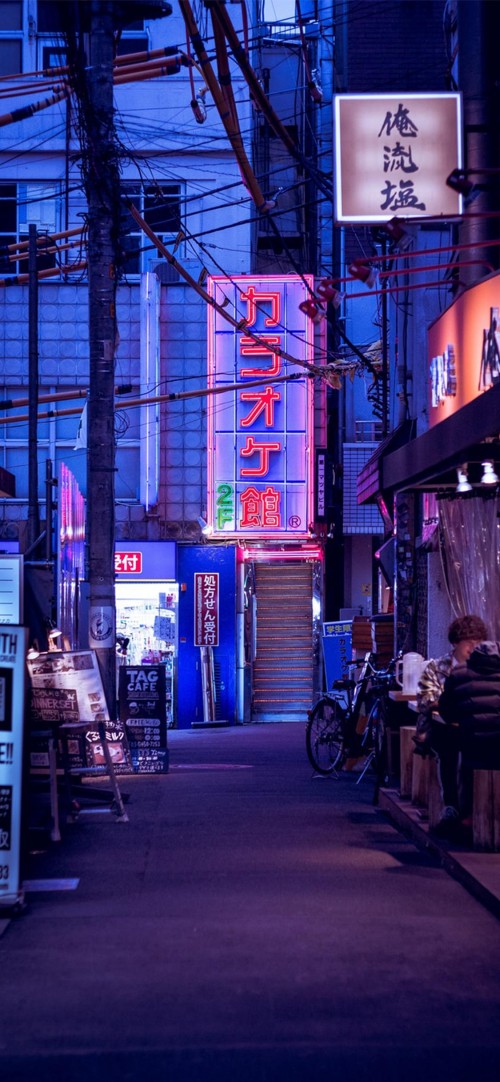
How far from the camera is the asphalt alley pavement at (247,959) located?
5.73 meters

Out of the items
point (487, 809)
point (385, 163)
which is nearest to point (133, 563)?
point (385, 163)

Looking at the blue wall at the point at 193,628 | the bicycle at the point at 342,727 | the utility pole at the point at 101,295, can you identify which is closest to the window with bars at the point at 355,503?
the blue wall at the point at 193,628

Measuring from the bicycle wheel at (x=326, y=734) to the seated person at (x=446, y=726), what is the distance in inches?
214

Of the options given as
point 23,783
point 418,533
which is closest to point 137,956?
point 23,783

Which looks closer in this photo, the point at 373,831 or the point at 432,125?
the point at 373,831

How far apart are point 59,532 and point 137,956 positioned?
7.66 metres

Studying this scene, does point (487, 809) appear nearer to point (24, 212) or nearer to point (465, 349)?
point (465, 349)

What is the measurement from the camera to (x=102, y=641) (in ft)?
52.0

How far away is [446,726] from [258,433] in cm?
1713

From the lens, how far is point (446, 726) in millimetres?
11078

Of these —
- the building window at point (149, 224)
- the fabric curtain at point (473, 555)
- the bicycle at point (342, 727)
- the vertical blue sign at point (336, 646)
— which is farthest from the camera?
the building window at point (149, 224)

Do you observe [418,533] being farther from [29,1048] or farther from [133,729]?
[29,1048]

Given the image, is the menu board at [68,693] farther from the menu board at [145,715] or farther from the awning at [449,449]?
the awning at [449,449]

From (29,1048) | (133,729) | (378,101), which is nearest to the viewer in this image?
(29,1048)
